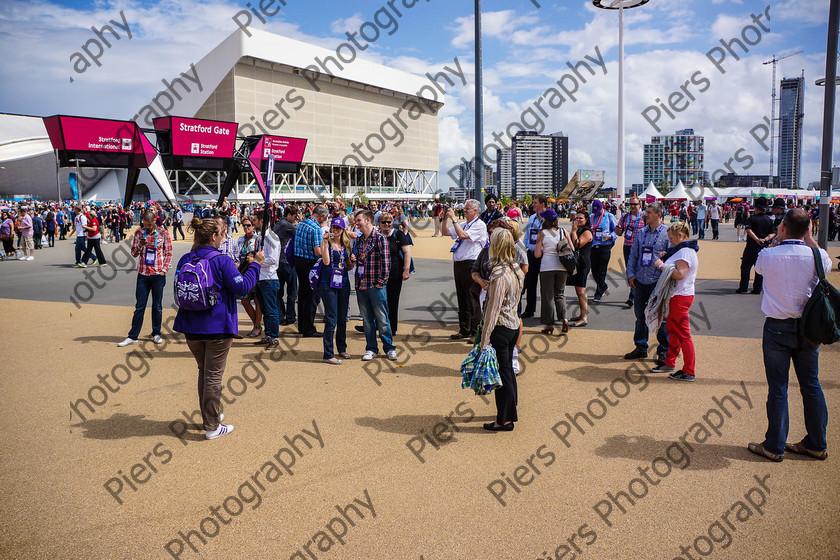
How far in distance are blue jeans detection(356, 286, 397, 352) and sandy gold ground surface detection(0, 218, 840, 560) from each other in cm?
38

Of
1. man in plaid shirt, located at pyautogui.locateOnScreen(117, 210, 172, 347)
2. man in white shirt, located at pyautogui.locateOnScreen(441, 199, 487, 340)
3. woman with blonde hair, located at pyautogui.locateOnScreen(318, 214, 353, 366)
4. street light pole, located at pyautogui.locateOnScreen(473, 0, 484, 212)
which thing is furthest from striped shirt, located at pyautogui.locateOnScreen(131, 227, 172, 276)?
street light pole, located at pyautogui.locateOnScreen(473, 0, 484, 212)

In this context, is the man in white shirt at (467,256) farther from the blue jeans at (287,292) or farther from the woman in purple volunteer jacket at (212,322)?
the woman in purple volunteer jacket at (212,322)

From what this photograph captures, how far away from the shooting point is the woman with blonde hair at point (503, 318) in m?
4.59

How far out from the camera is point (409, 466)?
4074mm

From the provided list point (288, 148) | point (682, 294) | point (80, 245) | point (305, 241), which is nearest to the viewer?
point (682, 294)

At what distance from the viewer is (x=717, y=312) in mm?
9469

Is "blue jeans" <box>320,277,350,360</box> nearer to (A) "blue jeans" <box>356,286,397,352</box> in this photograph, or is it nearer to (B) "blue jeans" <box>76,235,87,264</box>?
(A) "blue jeans" <box>356,286,397,352</box>

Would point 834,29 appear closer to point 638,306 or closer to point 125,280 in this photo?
point 638,306

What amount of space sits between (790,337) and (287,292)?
22.5 ft

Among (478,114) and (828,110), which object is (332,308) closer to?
(478,114)

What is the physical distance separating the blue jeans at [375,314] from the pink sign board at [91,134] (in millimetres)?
39844

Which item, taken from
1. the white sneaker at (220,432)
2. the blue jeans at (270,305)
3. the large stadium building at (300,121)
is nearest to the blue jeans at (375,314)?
the blue jeans at (270,305)

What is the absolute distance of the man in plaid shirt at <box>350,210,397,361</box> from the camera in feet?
21.9

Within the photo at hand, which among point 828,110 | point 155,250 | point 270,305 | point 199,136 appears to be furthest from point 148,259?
point 199,136
